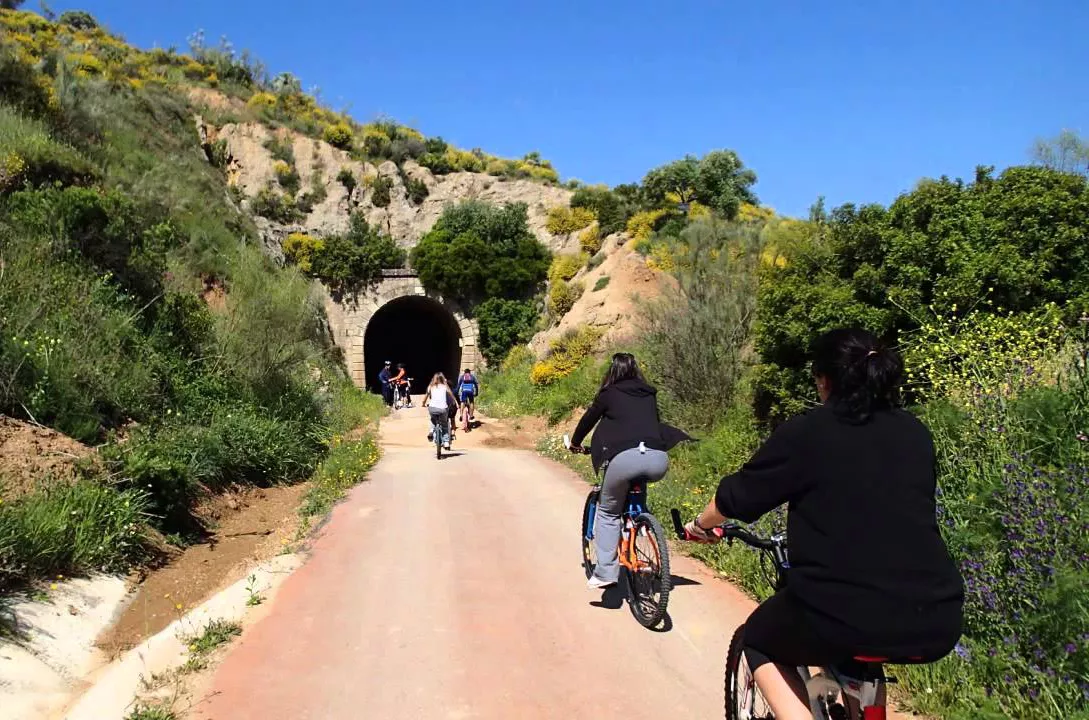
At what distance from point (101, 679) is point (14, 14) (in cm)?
A: 3816

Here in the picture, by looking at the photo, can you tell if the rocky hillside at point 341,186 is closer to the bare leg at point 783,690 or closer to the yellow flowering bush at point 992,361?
the yellow flowering bush at point 992,361

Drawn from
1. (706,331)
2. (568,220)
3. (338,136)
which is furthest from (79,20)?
(706,331)

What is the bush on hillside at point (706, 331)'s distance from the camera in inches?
488

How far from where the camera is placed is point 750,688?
280cm

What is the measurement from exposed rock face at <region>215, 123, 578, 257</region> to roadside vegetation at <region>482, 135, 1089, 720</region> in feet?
56.3

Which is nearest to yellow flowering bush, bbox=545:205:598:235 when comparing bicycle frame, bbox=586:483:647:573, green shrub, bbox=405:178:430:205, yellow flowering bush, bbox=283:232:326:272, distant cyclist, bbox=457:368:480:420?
green shrub, bbox=405:178:430:205

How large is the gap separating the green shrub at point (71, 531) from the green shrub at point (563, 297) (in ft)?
68.8

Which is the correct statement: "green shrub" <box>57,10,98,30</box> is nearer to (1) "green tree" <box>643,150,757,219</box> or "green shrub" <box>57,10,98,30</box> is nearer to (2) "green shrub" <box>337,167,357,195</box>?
(2) "green shrub" <box>337,167,357,195</box>

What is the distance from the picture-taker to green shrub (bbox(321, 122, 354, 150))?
34.3 m

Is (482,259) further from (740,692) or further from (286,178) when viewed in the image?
(740,692)

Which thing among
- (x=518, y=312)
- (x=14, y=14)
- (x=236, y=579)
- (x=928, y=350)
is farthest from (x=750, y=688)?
(x=14, y=14)

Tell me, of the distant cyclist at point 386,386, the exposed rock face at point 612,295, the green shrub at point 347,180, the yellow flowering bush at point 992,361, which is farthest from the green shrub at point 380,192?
the yellow flowering bush at point 992,361

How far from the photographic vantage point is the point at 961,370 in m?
5.80

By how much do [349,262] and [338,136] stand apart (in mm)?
8998
